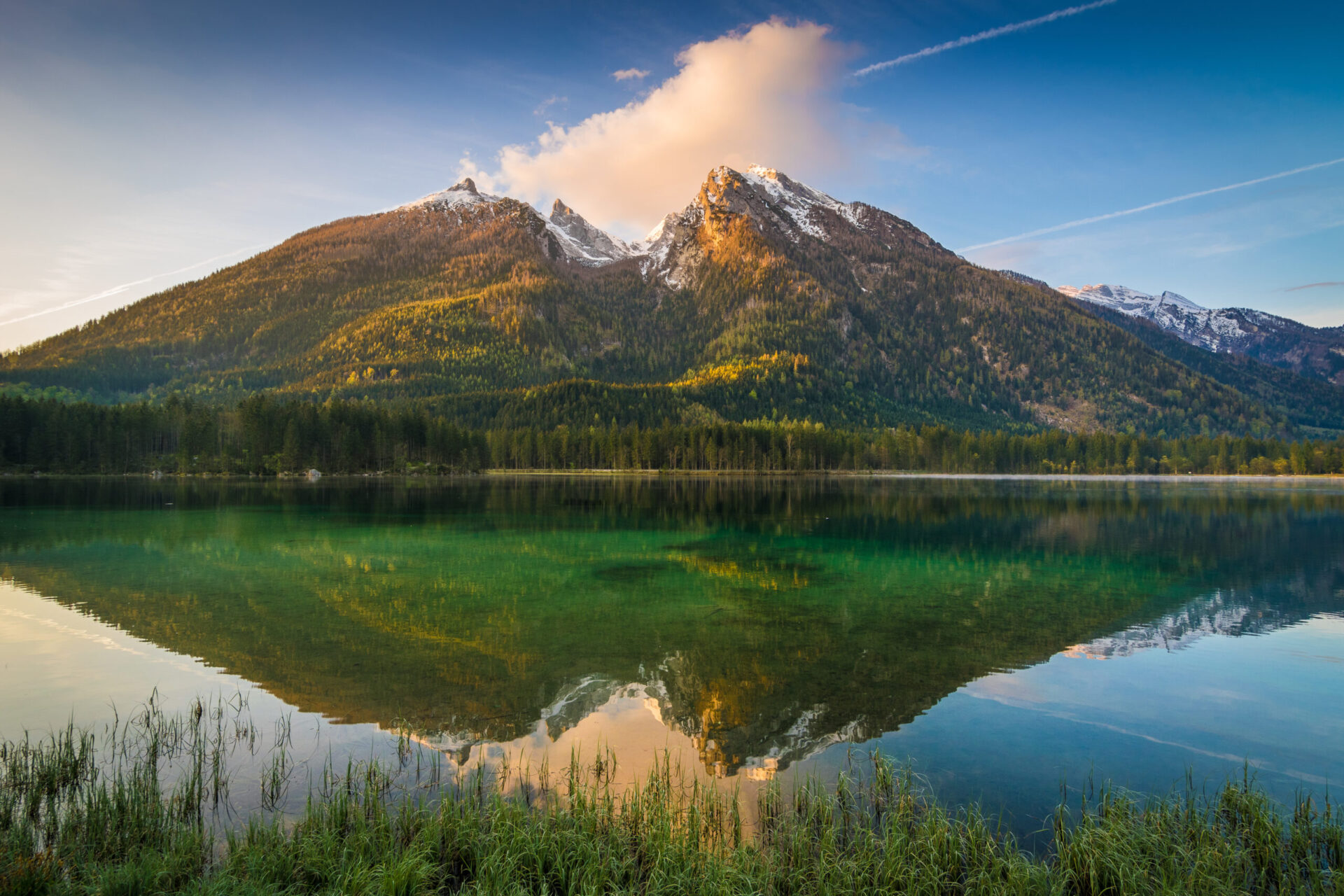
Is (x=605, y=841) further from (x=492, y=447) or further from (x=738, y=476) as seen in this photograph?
(x=492, y=447)

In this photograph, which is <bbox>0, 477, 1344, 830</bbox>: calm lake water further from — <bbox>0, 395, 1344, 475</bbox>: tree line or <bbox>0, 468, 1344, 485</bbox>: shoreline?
<bbox>0, 395, 1344, 475</bbox>: tree line

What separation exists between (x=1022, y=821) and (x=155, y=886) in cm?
1040

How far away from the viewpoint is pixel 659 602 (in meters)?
23.7

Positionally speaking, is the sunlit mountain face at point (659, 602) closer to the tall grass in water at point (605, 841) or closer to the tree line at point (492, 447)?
the tall grass in water at point (605, 841)

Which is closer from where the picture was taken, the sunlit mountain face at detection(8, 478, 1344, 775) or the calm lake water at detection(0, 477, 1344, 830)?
the calm lake water at detection(0, 477, 1344, 830)

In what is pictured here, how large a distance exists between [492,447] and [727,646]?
155 metres

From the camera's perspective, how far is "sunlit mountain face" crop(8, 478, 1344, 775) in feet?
45.9

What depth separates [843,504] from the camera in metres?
70.4

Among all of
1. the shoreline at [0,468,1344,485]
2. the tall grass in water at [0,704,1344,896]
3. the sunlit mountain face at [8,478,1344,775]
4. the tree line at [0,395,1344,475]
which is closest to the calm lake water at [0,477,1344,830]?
the sunlit mountain face at [8,478,1344,775]

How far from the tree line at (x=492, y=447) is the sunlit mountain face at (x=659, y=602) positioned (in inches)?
2748

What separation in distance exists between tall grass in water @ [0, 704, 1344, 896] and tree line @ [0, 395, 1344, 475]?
120625mm

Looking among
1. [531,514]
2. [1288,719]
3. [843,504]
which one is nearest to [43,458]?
[531,514]

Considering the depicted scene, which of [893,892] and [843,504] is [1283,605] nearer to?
[893,892]

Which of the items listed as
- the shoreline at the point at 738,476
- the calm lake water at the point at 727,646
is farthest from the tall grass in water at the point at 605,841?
the shoreline at the point at 738,476
